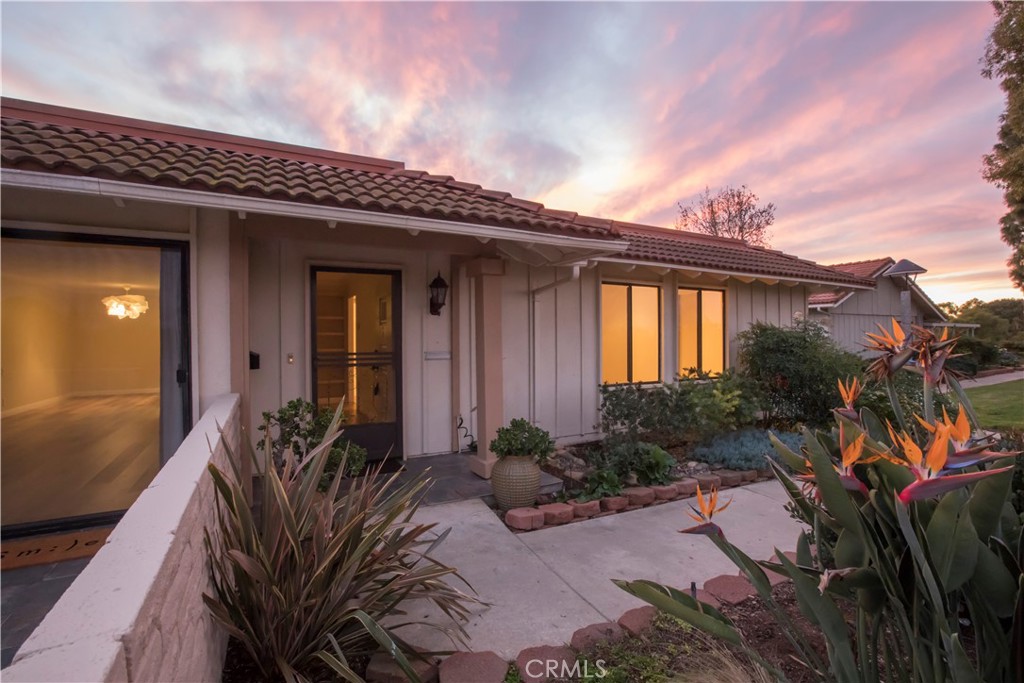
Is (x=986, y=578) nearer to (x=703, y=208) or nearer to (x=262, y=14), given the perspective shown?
(x=262, y=14)

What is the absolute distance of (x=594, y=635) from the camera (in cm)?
255

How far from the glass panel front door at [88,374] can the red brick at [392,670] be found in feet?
9.21

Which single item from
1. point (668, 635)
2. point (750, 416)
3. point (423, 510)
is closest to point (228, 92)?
point (423, 510)

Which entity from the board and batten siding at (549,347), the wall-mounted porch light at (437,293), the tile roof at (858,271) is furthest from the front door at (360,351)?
the tile roof at (858,271)

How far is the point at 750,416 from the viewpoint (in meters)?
6.61

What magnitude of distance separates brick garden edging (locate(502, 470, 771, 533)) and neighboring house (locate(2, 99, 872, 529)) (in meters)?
1.14

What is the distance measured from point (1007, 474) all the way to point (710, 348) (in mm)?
7687

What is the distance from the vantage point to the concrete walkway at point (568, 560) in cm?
272

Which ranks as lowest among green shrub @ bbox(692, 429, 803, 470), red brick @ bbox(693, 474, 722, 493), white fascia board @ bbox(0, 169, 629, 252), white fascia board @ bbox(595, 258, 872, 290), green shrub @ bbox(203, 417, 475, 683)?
red brick @ bbox(693, 474, 722, 493)

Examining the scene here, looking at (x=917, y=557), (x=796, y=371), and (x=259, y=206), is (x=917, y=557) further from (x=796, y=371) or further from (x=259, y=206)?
(x=796, y=371)

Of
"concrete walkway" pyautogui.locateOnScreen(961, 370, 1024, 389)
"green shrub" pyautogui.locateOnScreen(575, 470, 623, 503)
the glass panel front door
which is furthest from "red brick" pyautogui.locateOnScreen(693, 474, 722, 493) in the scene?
"concrete walkway" pyautogui.locateOnScreen(961, 370, 1024, 389)

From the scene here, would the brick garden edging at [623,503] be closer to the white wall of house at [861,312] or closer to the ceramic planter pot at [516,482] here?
the ceramic planter pot at [516,482]

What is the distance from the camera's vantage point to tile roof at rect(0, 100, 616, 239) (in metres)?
3.37

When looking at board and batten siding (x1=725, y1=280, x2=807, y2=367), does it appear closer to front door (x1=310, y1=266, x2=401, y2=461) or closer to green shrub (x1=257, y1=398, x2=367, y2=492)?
front door (x1=310, y1=266, x2=401, y2=461)
